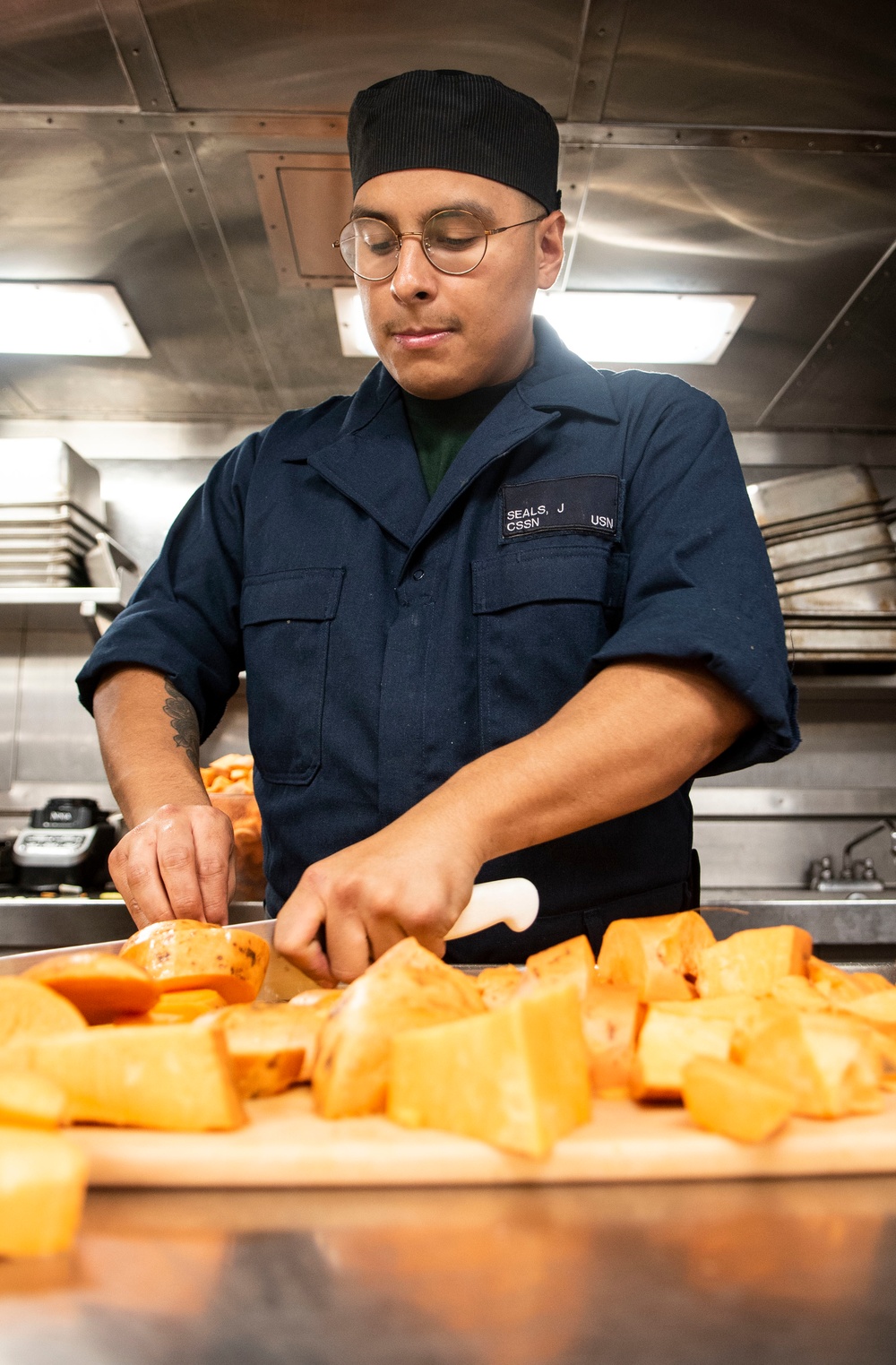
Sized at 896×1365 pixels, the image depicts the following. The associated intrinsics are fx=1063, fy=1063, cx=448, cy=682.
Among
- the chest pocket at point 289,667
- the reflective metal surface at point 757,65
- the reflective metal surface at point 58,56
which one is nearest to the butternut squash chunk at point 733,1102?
the chest pocket at point 289,667

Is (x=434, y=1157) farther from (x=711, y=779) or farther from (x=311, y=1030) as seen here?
(x=711, y=779)

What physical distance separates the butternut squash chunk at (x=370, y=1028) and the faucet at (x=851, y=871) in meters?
3.07

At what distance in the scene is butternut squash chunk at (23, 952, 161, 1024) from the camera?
2.36 ft

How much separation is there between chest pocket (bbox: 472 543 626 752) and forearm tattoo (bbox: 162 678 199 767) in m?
0.42

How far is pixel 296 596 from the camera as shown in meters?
1.62

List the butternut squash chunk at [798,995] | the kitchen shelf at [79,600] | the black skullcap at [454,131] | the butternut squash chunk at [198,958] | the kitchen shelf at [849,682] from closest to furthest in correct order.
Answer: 1. the butternut squash chunk at [798,995]
2. the butternut squash chunk at [198,958]
3. the black skullcap at [454,131]
4. the kitchen shelf at [79,600]
5. the kitchen shelf at [849,682]

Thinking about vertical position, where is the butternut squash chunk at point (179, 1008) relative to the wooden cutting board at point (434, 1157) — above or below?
above

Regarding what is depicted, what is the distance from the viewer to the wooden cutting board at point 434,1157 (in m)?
0.58

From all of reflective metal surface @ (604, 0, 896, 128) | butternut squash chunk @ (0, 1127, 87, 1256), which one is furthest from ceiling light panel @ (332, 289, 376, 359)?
butternut squash chunk @ (0, 1127, 87, 1256)

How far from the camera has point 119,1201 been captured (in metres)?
0.57

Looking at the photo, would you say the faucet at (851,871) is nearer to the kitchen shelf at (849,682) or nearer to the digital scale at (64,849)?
the kitchen shelf at (849,682)

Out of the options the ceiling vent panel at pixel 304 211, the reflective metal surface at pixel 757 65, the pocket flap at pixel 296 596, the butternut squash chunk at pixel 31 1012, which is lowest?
the butternut squash chunk at pixel 31 1012

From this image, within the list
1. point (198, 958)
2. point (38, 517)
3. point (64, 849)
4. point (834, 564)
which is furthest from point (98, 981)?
point (834, 564)

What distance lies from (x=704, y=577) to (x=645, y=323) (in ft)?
6.69
